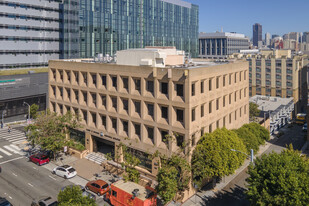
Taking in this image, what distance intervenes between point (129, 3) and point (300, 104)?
84.3m

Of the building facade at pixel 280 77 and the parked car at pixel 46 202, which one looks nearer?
the parked car at pixel 46 202

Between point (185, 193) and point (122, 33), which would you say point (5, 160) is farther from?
point (122, 33)

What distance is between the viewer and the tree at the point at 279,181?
25438 mm

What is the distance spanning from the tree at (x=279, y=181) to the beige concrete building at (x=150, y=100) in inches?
409

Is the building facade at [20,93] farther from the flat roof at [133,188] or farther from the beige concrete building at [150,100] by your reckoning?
the flat roof at [133,188]

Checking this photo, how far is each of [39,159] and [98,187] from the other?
15.4 m

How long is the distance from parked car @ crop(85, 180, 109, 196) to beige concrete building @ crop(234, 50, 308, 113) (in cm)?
9419

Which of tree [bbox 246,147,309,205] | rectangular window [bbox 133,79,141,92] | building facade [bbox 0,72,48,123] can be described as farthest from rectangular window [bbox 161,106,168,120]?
building facade [bbox 0,72,48,123]

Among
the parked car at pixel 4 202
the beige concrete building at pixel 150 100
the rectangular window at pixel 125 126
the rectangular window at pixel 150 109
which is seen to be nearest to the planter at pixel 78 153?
the beige concrete building at pixel 150 100

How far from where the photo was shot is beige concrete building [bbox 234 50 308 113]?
355 ft

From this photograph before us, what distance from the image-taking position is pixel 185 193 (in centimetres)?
3591

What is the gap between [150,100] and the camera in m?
39.6

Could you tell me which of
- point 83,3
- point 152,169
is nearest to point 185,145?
point 152,169

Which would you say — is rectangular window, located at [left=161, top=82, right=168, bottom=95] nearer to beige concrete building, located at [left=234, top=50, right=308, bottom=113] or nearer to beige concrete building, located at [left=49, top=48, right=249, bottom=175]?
beige concrete building, located at [left=49, top=48, right=249, bottom=175]
